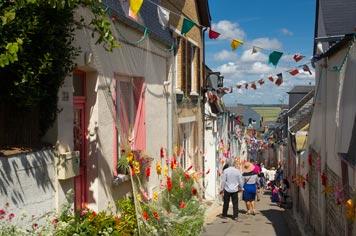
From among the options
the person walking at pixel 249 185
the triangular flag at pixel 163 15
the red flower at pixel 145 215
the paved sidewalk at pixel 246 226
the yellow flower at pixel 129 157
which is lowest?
the paved sidewalk at pixel 246 226

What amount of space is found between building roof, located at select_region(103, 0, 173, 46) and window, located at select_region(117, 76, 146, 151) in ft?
3.13

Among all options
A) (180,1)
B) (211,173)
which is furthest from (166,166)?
(211,173)

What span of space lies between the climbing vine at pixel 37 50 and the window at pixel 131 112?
9.37 ft

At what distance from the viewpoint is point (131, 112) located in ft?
31.3

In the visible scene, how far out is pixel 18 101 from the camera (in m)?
5.19

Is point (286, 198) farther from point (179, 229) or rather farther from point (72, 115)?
point (72, 115)

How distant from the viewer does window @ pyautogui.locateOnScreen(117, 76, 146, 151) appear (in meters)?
8.81

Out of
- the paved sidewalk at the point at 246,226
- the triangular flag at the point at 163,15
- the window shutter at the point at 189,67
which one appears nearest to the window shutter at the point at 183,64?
the window shutter at the point at 189,67

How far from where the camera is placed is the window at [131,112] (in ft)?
28.9

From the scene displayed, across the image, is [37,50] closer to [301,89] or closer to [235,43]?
[235,43]

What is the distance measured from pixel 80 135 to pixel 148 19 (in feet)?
12.3

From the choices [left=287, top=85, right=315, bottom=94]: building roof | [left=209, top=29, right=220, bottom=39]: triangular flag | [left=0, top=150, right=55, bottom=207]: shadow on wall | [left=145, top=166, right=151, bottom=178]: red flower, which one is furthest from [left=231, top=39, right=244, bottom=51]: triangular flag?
[left=287, top=85, right=315, bottom=94]: building roof

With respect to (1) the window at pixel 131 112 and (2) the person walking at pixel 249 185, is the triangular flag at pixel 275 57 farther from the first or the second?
(2) the person walking at pixel 249 185

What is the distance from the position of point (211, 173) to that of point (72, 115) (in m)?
14.1
